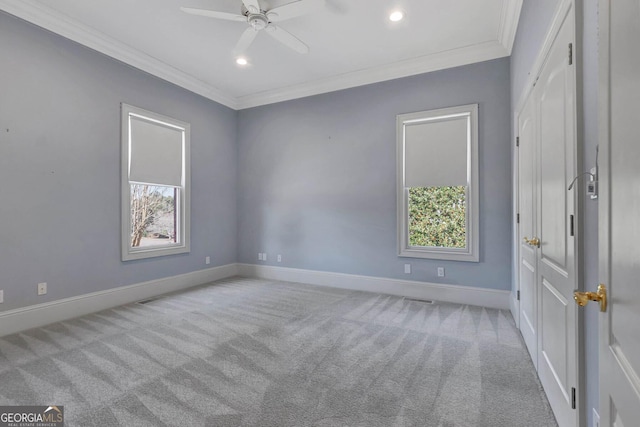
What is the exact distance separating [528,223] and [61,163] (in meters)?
4.62

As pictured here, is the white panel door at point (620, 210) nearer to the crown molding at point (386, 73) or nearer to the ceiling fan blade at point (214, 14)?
the ceiling fan blade at point (214, 14)

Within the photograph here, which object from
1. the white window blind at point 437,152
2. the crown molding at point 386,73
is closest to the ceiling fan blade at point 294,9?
the crown molding at point 386,73

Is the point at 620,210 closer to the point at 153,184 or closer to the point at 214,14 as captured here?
the point at 214,14

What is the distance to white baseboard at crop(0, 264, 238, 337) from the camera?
2.95 meters

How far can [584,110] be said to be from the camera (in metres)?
1.38

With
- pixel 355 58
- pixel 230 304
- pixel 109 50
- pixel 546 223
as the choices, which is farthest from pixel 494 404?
pixel 109 50

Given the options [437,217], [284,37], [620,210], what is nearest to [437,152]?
[437,217]

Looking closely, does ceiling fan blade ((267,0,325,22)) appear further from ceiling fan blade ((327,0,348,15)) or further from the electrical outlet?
the electrical outlet

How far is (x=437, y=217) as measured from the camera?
413cm

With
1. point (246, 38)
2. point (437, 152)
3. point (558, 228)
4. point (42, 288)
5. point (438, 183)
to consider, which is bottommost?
point (42, 288)

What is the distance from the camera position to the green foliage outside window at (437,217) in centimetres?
400

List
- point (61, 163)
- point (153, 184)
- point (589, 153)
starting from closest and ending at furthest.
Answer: point (589, 153), point (61, 163), point (153, 184)

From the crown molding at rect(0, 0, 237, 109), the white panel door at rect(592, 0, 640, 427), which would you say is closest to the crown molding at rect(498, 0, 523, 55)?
the white panel door at rect(592, 0, 640, 427)

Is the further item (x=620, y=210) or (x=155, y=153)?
(x=155, y=153)
